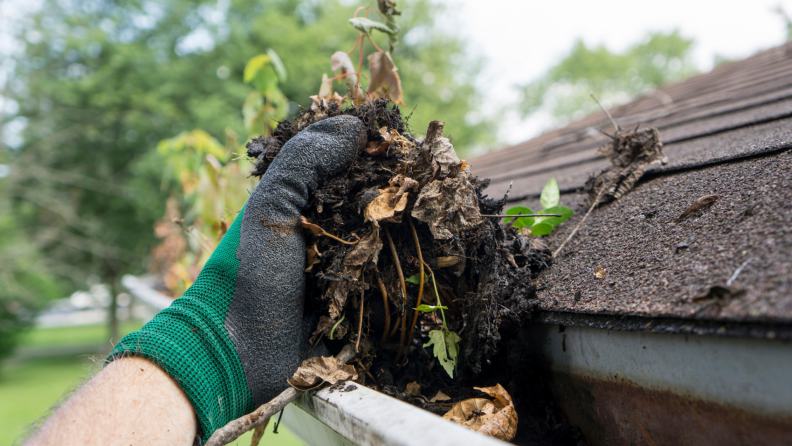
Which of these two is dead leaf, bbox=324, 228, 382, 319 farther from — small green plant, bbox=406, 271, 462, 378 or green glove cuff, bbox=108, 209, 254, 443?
green glove cuff, bbox=108, 209, 254, 443

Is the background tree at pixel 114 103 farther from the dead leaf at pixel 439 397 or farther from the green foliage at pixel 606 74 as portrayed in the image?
the green foliage at pixel 606 74

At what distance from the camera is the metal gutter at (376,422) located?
52cm

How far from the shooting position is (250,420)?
810 mm

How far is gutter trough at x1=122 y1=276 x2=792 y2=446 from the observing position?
513mm

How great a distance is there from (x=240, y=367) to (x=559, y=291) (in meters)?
0.68

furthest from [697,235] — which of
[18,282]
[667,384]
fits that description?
[18,282]

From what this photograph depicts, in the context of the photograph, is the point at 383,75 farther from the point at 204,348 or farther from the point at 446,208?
the point at 204,348

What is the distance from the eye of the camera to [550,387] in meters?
0.90

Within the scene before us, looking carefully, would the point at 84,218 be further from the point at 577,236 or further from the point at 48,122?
the point at 577,236

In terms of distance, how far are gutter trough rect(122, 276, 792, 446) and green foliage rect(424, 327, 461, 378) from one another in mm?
179

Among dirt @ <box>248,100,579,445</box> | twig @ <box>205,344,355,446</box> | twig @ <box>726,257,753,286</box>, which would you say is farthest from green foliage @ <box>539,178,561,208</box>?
twig @ <box>205,344,355,446</box>

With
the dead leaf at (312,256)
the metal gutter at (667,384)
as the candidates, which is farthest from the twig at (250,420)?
the metal gutter at (667,384)

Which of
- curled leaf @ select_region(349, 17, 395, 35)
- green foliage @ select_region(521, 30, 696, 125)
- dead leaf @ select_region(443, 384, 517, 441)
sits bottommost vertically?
dead leaf @ select_region(443, 384, 517, 441)

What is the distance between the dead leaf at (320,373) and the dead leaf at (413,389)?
128 mm
